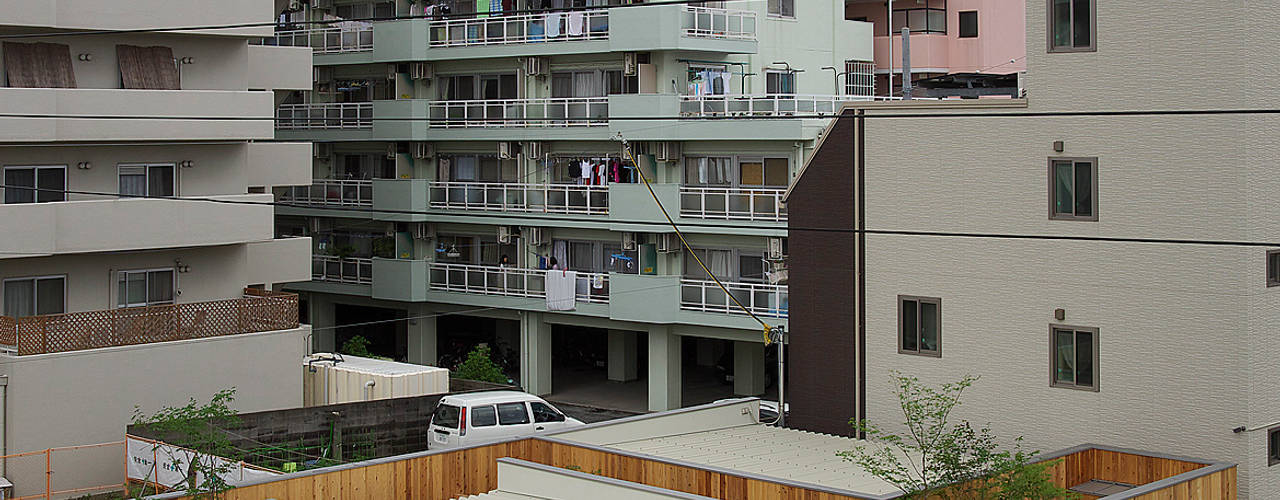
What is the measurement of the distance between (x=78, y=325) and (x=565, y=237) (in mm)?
16281

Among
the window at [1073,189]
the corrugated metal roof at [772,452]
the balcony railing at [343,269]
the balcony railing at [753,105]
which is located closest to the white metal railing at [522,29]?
the balcony railing at [753,105]

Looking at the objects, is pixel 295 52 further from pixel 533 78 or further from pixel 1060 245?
pixel 1060 245

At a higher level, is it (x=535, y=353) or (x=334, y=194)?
Answer: (x=334, y=194)

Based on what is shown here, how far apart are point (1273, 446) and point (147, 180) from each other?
23801 millimetres

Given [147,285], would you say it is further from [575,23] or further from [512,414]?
[575,23]

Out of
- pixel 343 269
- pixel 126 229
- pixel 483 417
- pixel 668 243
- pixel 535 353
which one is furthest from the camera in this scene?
pixel 343 269

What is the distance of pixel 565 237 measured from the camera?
142ft

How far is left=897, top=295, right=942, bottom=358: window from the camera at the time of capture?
80.2 ft

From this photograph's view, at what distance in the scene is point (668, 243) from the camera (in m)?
40.4

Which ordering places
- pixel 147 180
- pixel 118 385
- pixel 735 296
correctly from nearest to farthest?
pixel 118 385 < pixel 147 180 < pixel 735 296

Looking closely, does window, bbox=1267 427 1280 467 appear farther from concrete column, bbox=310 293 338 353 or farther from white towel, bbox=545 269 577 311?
concrete column, bbox=310 293 338 353

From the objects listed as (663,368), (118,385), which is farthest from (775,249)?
(118,385)

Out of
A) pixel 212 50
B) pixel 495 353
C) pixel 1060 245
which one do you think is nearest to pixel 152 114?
pixel 212 50

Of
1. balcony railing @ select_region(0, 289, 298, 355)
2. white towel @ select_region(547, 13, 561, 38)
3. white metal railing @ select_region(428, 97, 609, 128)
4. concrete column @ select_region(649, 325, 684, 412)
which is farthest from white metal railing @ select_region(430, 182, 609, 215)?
balcony railing @ select_region(0, 289, 298, 355)
